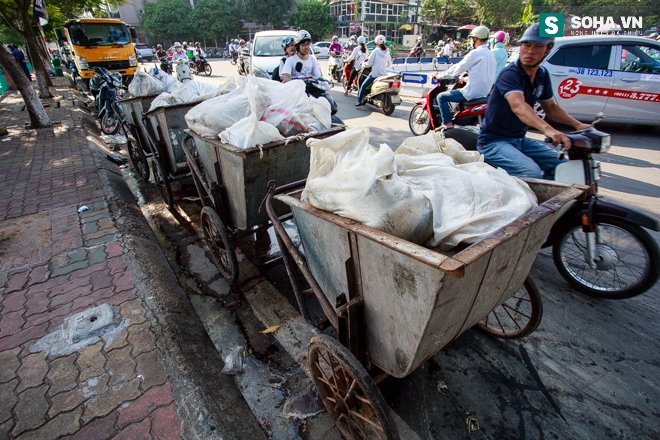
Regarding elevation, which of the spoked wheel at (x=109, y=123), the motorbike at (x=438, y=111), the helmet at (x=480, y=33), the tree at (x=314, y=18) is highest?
the tree at (x=314, y=18)

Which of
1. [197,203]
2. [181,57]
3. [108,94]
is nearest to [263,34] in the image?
[108,94]

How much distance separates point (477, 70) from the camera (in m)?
4.53

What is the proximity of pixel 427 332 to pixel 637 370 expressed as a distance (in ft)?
5.74

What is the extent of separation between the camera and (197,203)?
449 centimetres

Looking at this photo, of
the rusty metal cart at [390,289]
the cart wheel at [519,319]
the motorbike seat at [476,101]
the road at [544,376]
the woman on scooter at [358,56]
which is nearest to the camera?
the rusty metal cart at [390,289]

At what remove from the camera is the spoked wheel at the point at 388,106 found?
8.00 metres

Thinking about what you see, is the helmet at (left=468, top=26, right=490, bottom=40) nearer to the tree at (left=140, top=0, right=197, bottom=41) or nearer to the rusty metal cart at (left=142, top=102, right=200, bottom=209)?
the rusty metal cart at (left=142, top=102, right=200, bottom=209)

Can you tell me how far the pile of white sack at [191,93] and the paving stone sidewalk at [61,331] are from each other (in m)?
1.36

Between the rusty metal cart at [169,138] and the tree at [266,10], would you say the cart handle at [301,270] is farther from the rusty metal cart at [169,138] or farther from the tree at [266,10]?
the tree at [266,10]

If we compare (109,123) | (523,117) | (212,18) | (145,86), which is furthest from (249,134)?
(212,18)

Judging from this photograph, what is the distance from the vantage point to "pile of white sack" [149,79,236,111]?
3.49m

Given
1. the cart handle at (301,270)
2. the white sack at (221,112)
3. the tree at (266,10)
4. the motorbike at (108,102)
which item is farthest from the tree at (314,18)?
the cart handle at (301,270)

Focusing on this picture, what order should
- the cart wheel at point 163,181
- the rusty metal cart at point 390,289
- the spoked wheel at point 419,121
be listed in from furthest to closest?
the spoked wheel at point 419,121, the cart wheel at point 163,181, the rusty metal cart at point 390,289

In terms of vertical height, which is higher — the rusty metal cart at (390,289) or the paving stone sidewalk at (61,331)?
the rusty metal cart at (390,289)
